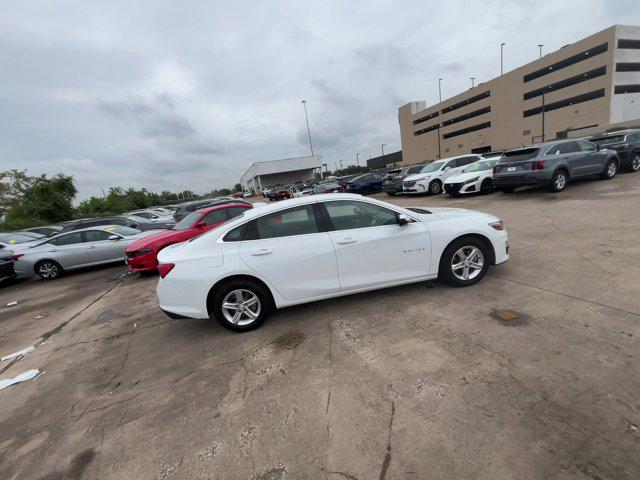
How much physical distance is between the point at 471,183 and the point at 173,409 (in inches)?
484

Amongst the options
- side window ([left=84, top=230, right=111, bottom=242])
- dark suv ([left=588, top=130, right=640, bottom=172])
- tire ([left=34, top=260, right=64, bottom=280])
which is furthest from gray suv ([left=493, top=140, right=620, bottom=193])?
tire ([left=34, top=260, right=64, bottom=280])

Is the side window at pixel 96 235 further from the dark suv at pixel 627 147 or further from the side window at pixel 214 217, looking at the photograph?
the dark suv at pixel 627 147

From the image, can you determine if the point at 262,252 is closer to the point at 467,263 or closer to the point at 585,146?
the point at 467,263

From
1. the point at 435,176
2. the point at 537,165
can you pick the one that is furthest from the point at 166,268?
the point at 435,176

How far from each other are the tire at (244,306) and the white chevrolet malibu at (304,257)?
0.5 inches

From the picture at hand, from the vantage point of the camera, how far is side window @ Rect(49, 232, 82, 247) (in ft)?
29.3

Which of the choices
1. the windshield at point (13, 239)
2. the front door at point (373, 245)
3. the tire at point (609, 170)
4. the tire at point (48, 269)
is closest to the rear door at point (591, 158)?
the tire at point (609, 170)

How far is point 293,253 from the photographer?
11.6 ft

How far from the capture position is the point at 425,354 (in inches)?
110

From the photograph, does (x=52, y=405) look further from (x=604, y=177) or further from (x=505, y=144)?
(x=505, y=144)

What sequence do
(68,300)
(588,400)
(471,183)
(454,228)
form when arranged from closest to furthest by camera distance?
(588,400) → (454,228) → (68,300) → (471,183)

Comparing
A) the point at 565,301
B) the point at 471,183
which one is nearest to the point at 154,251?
the point at 565,301

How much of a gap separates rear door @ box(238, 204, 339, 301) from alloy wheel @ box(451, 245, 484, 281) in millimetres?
1677

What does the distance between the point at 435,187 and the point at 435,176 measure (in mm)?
527
